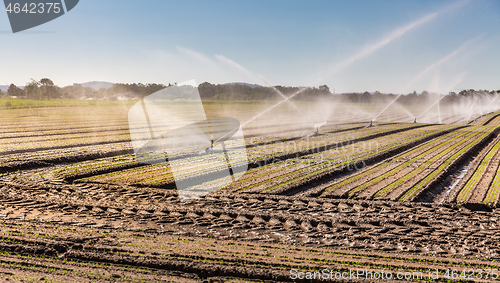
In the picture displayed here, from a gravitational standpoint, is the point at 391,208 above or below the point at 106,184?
below

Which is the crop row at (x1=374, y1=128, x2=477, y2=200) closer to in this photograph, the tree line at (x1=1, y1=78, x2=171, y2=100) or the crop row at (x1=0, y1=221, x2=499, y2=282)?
the crop row at (x1=0, y1=221, x2=499, y2=282)

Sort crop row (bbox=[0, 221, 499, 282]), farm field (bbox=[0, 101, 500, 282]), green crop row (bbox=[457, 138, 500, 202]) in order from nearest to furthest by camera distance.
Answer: crop row (bbox=[0, 221, 499, 282])
farm field (bbox=[0, 101, 500, 282])
green crop row (bbox=[457, 138, 500, 202])

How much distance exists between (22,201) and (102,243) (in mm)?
5831

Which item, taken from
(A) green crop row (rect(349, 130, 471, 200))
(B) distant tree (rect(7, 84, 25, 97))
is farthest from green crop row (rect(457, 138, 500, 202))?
(B) distant tree (rect(7, 84, 25, 97))

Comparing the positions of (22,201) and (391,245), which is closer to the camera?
(391,245)

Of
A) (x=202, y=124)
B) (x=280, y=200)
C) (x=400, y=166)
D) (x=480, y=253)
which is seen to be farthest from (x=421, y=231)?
(x=202, y=124)

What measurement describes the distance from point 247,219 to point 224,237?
155 cm

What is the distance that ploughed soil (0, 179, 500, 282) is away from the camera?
7.14 meters

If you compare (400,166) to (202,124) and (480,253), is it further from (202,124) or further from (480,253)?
(202,124)

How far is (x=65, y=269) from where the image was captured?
698 cm

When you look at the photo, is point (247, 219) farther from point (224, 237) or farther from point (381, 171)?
point (381, 171)

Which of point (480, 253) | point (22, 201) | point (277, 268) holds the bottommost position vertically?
point (480, 253)

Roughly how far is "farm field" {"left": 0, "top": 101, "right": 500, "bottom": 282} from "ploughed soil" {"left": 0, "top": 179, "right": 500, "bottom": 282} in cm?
4

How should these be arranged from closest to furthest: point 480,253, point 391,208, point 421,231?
point 480,253
point 421,231
point 391,208
